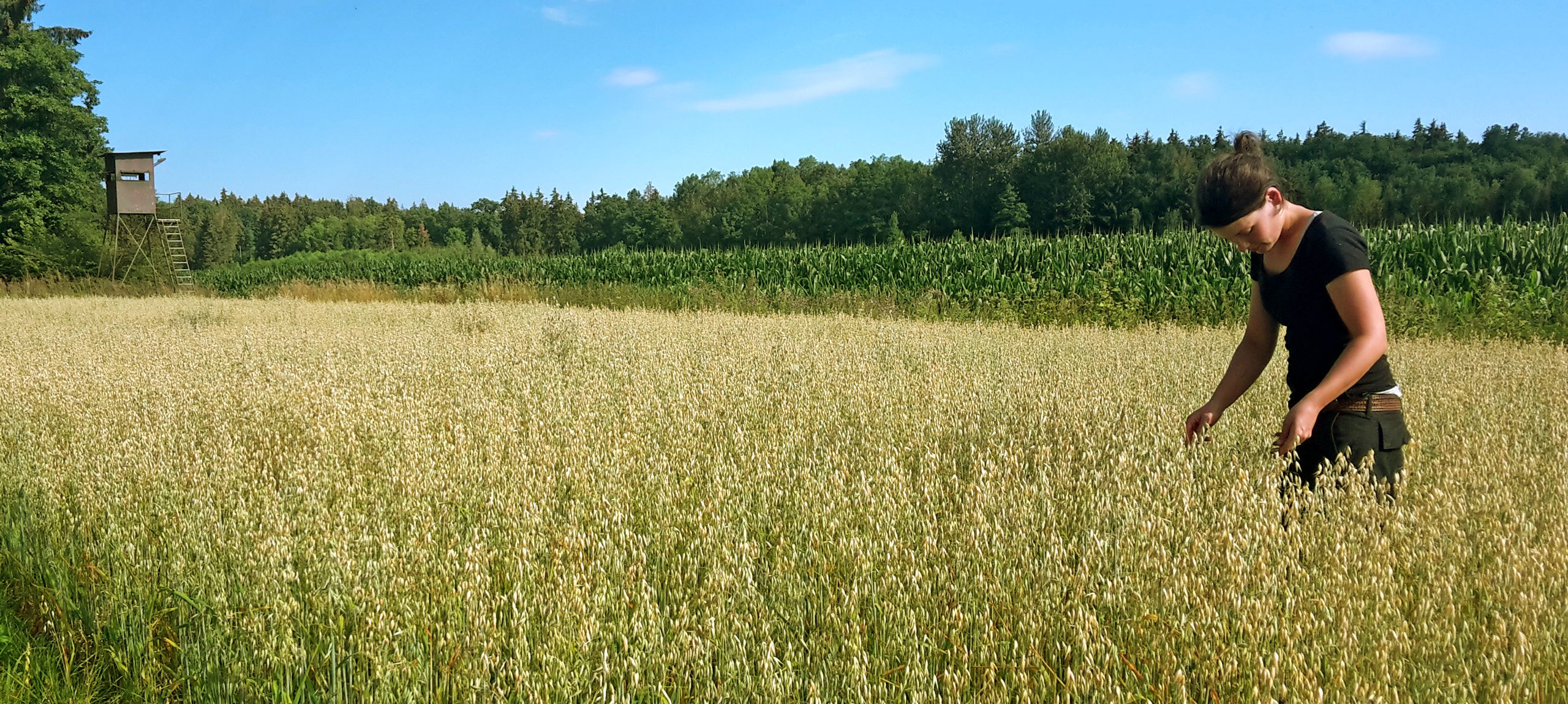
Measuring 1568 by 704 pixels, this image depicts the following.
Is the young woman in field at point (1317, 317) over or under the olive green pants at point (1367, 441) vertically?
over

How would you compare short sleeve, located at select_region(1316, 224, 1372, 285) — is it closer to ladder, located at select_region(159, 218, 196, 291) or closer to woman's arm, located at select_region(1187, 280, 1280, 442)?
woman's arm, located at select_region(1187, 280, 1280, 442)

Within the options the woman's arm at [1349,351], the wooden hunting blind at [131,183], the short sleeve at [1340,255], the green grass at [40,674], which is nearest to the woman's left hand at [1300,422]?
the woman's arm at [1349,351]

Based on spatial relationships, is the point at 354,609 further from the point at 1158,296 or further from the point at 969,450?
the point at 1158,296

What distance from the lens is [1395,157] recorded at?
147 ft

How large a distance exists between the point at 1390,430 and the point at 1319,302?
50cm

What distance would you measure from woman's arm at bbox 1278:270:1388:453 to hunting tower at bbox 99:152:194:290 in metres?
41.1

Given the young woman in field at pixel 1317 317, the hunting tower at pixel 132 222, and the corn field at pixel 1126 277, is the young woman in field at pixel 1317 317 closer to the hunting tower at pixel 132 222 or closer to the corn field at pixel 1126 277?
the corn field at pixel 1126 277

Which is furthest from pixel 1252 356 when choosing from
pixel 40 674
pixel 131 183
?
pixel 131 183

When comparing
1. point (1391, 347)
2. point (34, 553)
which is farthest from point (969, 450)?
point (1391, 347)

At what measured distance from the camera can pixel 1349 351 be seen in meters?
2.77

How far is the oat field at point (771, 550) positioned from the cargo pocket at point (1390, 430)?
21 cm

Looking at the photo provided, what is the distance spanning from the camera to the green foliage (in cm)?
3662

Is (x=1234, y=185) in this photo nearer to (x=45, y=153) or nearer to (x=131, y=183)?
(x=131, y=183)

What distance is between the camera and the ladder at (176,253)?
36.7 m
